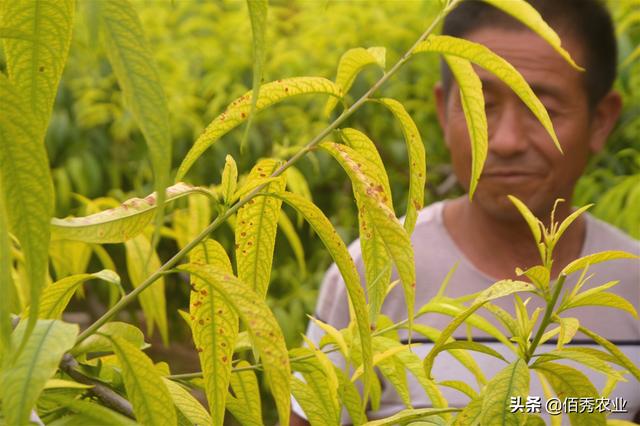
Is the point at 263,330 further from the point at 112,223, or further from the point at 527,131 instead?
the point at 527,131

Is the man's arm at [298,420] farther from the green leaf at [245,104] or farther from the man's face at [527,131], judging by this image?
the green leaf at [245,104]

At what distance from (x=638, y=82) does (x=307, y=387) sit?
1.76 metres

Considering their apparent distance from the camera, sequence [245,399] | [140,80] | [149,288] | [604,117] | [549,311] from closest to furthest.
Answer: [140,80] → [549,311] → [245,399] → [149,288] → [604,117]

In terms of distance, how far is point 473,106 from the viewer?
62 cm

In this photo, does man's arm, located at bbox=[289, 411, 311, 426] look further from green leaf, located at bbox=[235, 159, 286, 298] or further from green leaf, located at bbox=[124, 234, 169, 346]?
green leaf, located at bbox=[235, 159, 286, 298]

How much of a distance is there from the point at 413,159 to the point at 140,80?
0.85ft

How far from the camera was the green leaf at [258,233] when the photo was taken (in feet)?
2.06

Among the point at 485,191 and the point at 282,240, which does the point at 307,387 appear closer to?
the point at 485,191

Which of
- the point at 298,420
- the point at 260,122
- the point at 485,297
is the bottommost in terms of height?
the point at 298,420

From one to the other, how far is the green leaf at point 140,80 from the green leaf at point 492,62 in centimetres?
22

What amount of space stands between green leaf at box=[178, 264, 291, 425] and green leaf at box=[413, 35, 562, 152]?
6.9 inches

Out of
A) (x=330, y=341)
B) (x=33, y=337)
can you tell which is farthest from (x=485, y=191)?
(x=33, y=337)

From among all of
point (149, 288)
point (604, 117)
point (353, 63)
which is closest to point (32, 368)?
point (353, 63)

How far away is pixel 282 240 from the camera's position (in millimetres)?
2779
